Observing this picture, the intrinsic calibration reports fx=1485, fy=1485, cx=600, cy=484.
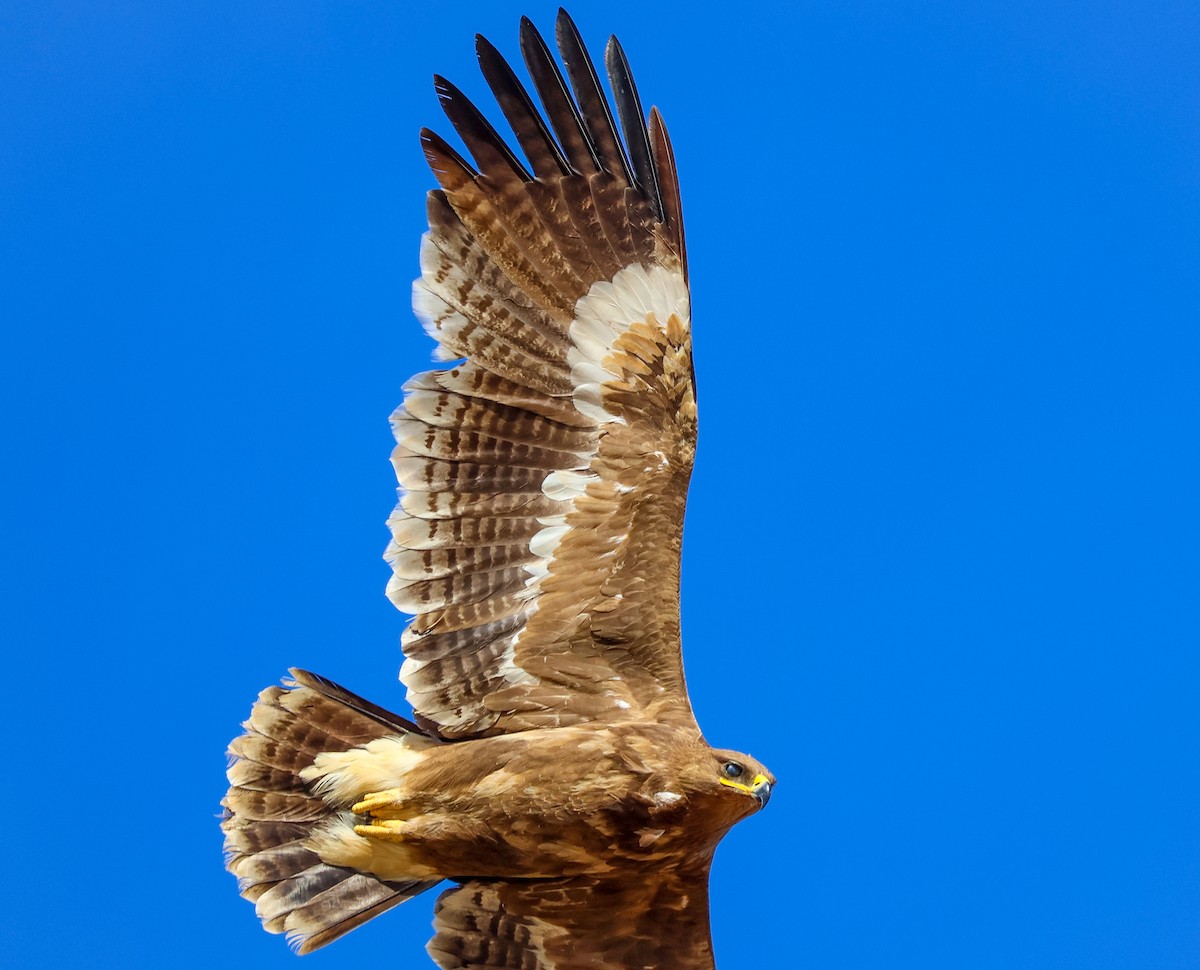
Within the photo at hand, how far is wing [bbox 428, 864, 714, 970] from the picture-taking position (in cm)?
609

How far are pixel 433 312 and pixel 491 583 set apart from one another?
1129 mm

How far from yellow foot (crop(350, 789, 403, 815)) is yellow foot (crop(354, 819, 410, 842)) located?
6 centimetres

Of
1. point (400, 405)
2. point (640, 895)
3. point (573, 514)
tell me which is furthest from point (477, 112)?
point (640, 895)

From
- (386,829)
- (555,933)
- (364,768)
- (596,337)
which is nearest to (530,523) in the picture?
(596,337)

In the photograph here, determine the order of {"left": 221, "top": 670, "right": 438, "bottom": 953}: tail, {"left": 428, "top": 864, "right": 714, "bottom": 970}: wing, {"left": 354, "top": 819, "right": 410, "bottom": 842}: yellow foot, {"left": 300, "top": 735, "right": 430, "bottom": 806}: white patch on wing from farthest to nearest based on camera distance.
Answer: {"left": 221, "top": 670, "right": 438, "bottom": 953}: tail < {"left": 428, "top": 864, "right": 714, "bottom": 970}: wing < {"left": 300, "top": 735, "right": 430, "bottom": 806}: white patch on wing < {"left": 354, "top": 819, "right": 410, "bottom": 842}: yellow foot

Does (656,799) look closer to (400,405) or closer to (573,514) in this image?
(573,514)

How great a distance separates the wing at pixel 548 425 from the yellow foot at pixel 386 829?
1.43 ft

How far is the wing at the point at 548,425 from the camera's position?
5.99 metres

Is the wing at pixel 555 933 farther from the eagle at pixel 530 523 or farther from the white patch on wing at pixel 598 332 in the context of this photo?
the white patch on wing at pixel 598 332

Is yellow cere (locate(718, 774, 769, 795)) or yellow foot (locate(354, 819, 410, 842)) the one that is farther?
yellow foot (locate(354, 819, 410, 842))

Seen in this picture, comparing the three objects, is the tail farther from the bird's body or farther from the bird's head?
the bird's head

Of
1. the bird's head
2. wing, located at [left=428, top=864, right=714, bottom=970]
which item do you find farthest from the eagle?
the bird's head

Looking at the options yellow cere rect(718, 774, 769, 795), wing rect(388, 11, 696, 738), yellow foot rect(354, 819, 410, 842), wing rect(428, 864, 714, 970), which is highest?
wing rect(388, 11, 696, 738)

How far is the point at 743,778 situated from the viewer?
17.8ft
